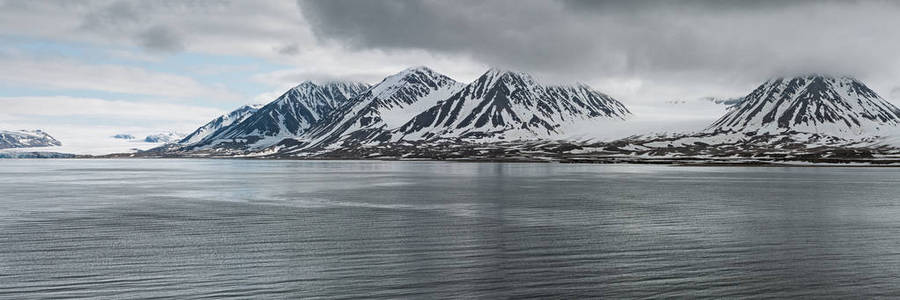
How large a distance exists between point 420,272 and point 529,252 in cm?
948

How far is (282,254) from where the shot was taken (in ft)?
132

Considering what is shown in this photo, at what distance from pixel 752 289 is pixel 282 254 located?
25.6 meters

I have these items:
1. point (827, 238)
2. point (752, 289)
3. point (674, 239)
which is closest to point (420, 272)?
point (752, 289)

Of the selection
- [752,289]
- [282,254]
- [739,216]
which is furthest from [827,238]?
[282,254]

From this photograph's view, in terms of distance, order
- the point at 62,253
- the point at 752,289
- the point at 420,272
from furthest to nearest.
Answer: the point at 62,253 → the point at 420,272 → the point at 752,289

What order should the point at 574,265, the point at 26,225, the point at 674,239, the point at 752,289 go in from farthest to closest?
the point at 26,225, the point at 674,239, the point at 574,265, the point at 752,289

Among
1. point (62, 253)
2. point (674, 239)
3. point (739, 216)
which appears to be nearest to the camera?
point (62, 253)

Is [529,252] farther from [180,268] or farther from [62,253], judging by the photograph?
[62,253]

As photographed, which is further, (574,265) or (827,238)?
(827,238)

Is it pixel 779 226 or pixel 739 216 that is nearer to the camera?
pixel 779 226

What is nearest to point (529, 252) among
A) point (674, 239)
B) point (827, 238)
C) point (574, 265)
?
point (574, 265)

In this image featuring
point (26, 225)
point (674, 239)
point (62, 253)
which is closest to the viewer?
point (62, 253)

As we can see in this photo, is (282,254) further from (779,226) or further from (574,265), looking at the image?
(779,226)

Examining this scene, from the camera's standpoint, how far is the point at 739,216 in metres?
64.7
